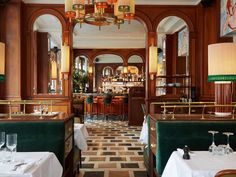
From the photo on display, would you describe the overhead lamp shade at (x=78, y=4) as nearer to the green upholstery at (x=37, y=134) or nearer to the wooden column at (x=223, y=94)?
the green upholstery at (x=37, y=134)

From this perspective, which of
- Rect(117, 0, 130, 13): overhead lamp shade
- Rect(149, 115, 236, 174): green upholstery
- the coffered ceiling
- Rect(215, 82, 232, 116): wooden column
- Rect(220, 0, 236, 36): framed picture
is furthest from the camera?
the coffered ceiling

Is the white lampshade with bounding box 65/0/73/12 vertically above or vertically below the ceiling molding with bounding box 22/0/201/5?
below

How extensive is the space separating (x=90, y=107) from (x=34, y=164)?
1058 centimetres

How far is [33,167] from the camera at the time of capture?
7.34ft

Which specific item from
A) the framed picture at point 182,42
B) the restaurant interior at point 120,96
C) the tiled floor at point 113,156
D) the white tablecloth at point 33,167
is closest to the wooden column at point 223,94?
the restaurant interior at point 120,96

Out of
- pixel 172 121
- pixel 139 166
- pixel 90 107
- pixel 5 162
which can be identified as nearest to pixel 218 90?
pixel 172 121

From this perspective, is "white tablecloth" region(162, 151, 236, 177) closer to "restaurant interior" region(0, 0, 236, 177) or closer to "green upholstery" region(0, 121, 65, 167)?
"restaurant interior" region(0, 0, 236, 177)

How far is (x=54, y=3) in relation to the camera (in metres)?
7.38

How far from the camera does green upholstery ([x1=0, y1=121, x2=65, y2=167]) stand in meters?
3.37

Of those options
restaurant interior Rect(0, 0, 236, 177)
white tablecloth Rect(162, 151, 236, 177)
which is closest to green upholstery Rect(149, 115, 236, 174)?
restaurant interior Rect(0, 0, 236, 177)

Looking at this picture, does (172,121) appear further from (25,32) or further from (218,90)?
(25,32)

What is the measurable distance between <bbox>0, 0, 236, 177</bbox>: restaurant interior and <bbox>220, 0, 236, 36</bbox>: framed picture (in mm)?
21

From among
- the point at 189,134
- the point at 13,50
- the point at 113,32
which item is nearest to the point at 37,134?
the point at 189,134

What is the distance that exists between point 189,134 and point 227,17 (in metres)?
3.56
